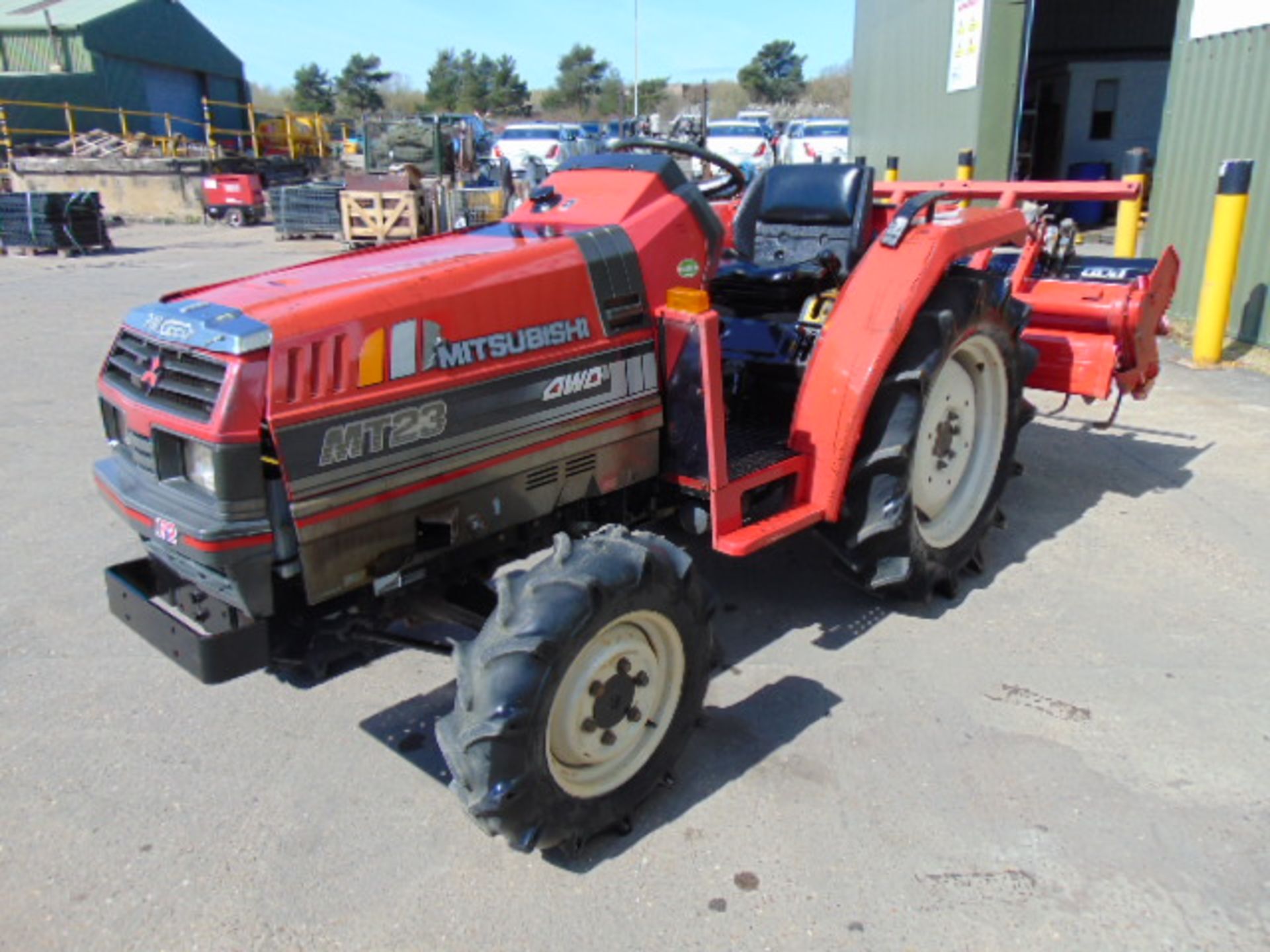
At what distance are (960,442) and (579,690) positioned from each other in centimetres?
221

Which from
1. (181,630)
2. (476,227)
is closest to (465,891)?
(181,630)

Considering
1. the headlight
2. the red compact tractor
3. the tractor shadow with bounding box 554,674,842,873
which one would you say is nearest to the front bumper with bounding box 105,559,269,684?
the red compact tractor

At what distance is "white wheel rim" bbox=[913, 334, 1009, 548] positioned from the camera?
3.78 m

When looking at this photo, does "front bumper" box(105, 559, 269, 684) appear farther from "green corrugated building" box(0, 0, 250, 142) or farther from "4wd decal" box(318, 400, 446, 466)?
"green corrugated building" box(0, 0, 250, 142)

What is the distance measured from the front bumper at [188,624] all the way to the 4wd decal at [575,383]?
3.19 feet

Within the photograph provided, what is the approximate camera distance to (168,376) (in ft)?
7.97

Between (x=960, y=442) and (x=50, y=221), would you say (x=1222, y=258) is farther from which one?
(x=50, y=221)

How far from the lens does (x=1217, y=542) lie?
4.39m

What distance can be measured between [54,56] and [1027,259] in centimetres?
3366

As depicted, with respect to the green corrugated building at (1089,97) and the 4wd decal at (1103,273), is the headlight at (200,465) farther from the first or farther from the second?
the green corrugated building at (1089,97)

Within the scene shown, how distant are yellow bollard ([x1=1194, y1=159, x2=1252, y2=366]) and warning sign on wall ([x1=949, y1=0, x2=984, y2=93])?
6094 mm

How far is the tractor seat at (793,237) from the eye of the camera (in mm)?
4113

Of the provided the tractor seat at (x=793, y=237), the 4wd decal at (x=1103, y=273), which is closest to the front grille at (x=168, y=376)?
the tractor seat at (x=793, y=237)

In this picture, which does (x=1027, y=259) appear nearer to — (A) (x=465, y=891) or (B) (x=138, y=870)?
(A) (x=465, y=891)
